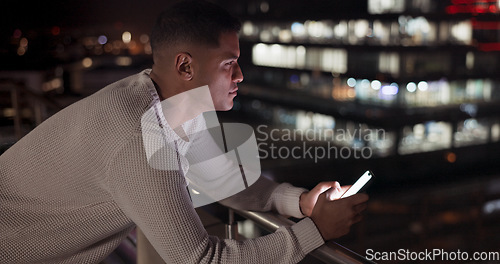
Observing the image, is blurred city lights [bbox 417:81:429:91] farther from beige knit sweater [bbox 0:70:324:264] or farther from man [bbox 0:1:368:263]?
beige knit sweater [bbox 0:70:324:264]

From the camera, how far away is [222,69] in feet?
4.77

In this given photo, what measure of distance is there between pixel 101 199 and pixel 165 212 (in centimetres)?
28

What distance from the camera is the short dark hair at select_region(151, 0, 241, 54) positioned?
1393 millimetres

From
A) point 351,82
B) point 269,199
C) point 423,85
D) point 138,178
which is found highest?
point 138,178

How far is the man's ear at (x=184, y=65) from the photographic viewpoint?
1.41m

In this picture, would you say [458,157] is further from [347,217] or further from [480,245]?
[347,217]

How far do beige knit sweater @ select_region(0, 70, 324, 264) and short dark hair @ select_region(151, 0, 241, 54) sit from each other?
15 centimetres

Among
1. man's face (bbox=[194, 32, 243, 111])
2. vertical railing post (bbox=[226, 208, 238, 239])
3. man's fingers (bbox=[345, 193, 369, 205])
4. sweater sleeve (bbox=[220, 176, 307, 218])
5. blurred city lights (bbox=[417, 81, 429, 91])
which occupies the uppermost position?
man's face (bbox=[194, 32, 243, 111])

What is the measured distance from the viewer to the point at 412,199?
122 feet

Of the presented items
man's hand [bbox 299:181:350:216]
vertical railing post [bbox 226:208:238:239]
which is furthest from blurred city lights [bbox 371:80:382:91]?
man's hand [bbox 299:181:350:216]

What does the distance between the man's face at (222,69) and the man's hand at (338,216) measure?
433 mm

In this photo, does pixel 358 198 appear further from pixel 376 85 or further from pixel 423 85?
pixel 423 85

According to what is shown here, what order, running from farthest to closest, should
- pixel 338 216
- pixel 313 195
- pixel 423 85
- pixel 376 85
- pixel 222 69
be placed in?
pixel 376 85 < pixel 423 85 < pixel 313 195 < pixel 222 69 < pixel 338 216

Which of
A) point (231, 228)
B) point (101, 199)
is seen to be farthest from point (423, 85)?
point (101, 199)
